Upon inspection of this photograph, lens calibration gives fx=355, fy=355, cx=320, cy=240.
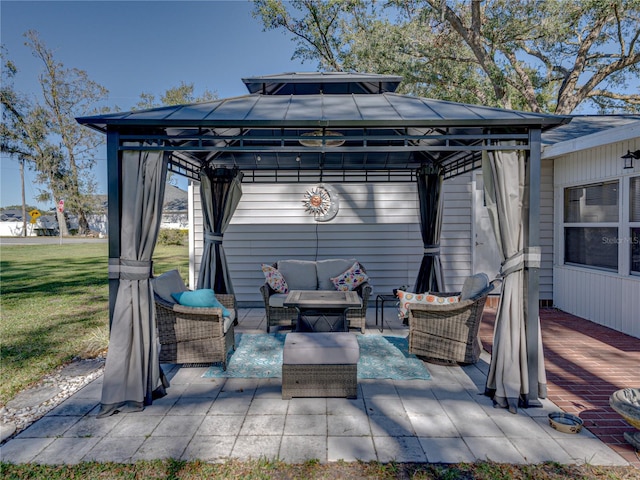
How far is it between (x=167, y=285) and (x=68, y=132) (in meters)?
31.9

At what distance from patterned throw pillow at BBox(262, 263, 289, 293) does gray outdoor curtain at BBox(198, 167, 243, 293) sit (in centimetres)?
66

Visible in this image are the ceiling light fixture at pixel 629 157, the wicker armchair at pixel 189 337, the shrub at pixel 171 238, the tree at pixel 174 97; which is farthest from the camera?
the tree at pixel 174 97

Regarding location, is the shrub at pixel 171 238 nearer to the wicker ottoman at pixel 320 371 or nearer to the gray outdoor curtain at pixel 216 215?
the gray outdoor curtain at pixel 216 215

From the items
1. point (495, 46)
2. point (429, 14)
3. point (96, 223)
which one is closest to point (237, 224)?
point (429, 14)

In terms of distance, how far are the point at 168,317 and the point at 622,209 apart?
260 inches

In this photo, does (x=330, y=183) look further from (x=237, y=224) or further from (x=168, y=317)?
(x=168, y=317)

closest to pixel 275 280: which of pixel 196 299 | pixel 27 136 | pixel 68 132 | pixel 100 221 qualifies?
pixel 196 299

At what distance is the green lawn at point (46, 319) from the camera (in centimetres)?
441

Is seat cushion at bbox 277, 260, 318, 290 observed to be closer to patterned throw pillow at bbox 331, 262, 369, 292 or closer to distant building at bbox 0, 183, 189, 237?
patterned throw pillow at bbox 331, 262, 369, 292

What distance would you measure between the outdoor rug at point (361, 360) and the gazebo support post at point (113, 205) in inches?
59.7


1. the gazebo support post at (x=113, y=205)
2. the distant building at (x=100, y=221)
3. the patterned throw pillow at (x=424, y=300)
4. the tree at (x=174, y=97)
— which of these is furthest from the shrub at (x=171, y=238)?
the patterned throw pillow at (x=424, y=300)

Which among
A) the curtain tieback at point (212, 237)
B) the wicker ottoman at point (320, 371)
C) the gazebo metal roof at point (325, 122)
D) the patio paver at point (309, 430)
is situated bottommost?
the patio paver at point (309, 430)

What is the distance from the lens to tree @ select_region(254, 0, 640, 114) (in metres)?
10.4

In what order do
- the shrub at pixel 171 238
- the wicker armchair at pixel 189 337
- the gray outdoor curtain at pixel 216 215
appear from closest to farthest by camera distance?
the wicker armchair at pixel 189 337
the gray outdoor curtain at pixel 216 215
the shrub at pixel 171 238
